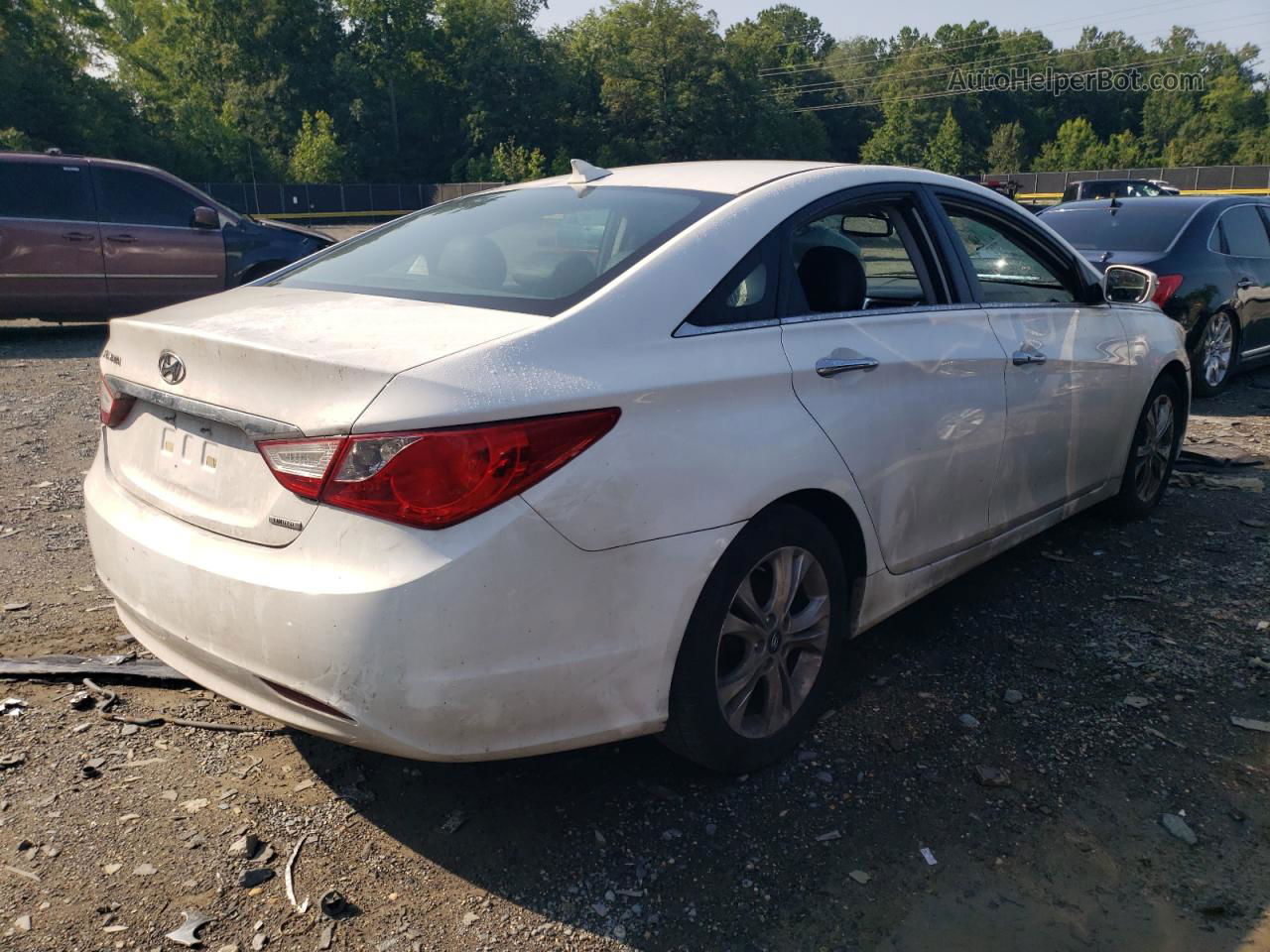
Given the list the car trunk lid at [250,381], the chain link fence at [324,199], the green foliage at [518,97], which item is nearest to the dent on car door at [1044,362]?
the car trunk lid at [250,381]

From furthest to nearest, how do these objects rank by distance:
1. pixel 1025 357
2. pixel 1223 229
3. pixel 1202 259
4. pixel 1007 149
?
pixel 1007 149 → pixel 1223 229 → pixel 1202 259 → pixel 1025 357

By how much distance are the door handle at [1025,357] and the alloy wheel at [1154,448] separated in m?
1.45

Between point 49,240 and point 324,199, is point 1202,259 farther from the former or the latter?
point 324,199

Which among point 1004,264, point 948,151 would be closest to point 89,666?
point 1004,264

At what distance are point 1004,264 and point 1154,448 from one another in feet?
5.29

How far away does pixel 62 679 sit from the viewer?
11.4 ft

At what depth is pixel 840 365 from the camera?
2998 millimetres

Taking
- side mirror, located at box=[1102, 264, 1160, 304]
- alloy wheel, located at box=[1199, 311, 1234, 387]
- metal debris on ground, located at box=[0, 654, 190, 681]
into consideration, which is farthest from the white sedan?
alloy wheel, located at box=[1199, 311, 1234, 387]

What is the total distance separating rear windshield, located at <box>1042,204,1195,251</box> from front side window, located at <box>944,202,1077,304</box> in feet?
14.6

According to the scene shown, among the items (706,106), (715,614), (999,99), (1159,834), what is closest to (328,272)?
(715,614)

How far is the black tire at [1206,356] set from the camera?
8219 millimetres

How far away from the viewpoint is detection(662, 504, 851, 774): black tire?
Result: 2652 millimetres

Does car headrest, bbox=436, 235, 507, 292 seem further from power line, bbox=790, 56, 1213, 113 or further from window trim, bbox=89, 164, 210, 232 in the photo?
power line, bbox=790, 56, 1213, 113

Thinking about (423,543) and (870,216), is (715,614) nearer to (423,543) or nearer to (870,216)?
(423,543)
